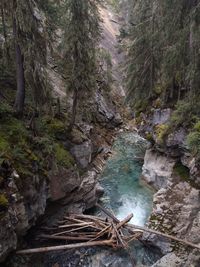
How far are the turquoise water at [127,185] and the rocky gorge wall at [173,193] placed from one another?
93 centimetres

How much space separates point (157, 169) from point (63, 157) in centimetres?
723

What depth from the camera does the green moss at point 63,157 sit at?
15.9 metres

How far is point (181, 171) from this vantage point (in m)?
18.5

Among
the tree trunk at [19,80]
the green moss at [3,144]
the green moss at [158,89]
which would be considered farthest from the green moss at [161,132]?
the green moss at [3,144]

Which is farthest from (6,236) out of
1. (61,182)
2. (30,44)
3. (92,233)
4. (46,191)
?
(30,44)

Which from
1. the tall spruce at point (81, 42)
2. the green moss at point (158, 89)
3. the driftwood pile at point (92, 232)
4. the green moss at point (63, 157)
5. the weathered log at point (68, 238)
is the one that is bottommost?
the weathered log at point (68, 238)

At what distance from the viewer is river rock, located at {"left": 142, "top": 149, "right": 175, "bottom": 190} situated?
19484 millimetres

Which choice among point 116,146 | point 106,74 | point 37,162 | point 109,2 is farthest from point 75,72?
point 109,2

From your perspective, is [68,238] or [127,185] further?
[127,185]

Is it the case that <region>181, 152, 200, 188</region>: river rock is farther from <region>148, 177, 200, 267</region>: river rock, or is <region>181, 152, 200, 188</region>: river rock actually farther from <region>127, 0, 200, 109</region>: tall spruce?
<region>127, 0, 200, 109</region>: tall spruce

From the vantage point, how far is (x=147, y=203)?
711 inches

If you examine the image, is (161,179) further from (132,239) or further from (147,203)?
(132,239)

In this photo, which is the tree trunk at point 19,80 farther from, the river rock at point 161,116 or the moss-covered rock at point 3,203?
the river rock at point 161,116

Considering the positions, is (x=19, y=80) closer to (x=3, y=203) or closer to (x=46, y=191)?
(x=46, y=191)
